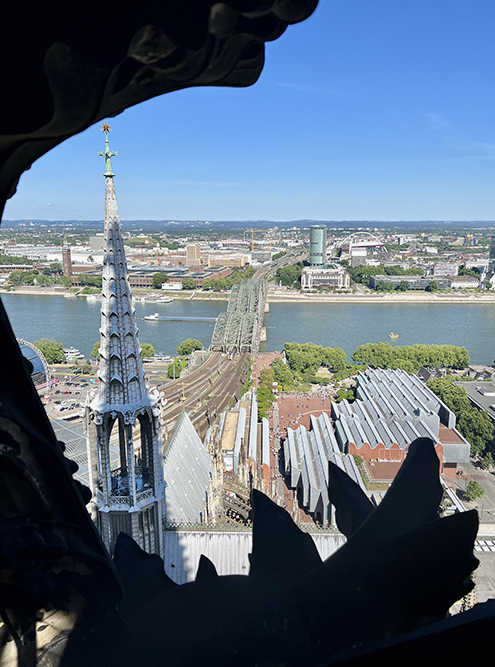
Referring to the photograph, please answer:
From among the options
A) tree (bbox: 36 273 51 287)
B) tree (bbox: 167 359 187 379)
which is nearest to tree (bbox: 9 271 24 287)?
tree (bbox: 36 273 51 287)

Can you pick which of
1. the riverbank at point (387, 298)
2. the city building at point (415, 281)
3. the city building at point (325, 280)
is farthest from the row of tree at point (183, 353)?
the city building at point (415, 281)

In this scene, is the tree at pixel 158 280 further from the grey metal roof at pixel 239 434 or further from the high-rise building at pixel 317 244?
the grey metal roof at pixel 239 434

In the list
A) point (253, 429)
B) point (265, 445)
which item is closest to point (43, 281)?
point (253, 429)

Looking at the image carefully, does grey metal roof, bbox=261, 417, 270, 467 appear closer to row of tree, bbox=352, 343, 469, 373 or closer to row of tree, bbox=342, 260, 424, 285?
row of tree, bbox=352, 343, 469, 373

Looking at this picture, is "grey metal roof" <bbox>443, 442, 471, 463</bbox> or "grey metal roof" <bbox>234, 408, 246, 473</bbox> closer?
"grey metal roof" <bbox>234, 408, 246, 473</bbox>

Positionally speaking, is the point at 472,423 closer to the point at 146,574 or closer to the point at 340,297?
the point at 146,574

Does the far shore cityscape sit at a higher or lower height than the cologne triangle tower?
lower
